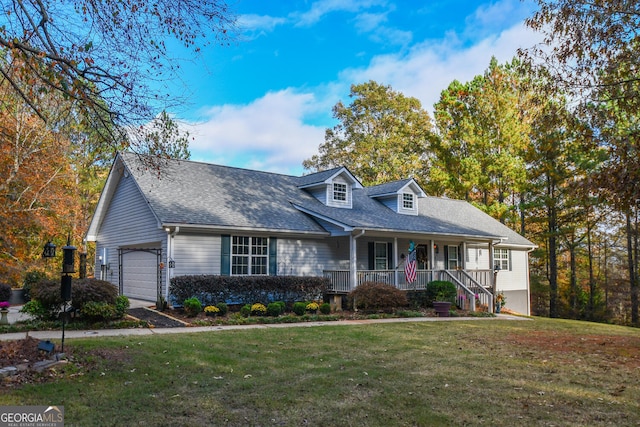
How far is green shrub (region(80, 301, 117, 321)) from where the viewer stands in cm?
1123

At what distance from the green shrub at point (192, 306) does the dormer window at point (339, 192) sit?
9.32m

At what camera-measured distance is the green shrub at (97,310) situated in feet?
36.8

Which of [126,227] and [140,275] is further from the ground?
[126,227]

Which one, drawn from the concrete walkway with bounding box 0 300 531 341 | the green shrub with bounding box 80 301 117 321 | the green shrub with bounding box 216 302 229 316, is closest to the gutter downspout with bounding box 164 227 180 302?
the concrete walkway with bounding box 0 300 531 341

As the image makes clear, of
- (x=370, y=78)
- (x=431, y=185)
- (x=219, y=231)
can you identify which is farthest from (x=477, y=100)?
(x=219, y=231)

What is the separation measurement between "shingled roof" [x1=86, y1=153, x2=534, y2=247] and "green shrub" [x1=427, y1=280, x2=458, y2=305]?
2.35m

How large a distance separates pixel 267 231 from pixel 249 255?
1095mm

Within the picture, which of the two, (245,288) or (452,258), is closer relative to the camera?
(245,288)

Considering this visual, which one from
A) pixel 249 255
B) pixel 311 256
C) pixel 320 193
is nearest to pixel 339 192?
pixel 320 193

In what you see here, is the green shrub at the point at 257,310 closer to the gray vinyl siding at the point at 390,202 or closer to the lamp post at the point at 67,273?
the lamp post at the point at 67,273

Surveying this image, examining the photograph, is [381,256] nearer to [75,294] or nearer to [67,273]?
[75,294]

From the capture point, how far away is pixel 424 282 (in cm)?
1947

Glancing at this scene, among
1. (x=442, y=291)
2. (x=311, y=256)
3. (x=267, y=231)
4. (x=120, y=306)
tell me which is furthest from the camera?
(x=311, y=256)

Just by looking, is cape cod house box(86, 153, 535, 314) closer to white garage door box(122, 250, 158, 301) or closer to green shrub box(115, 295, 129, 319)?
white garage door box(122, 250, 158, 301)
